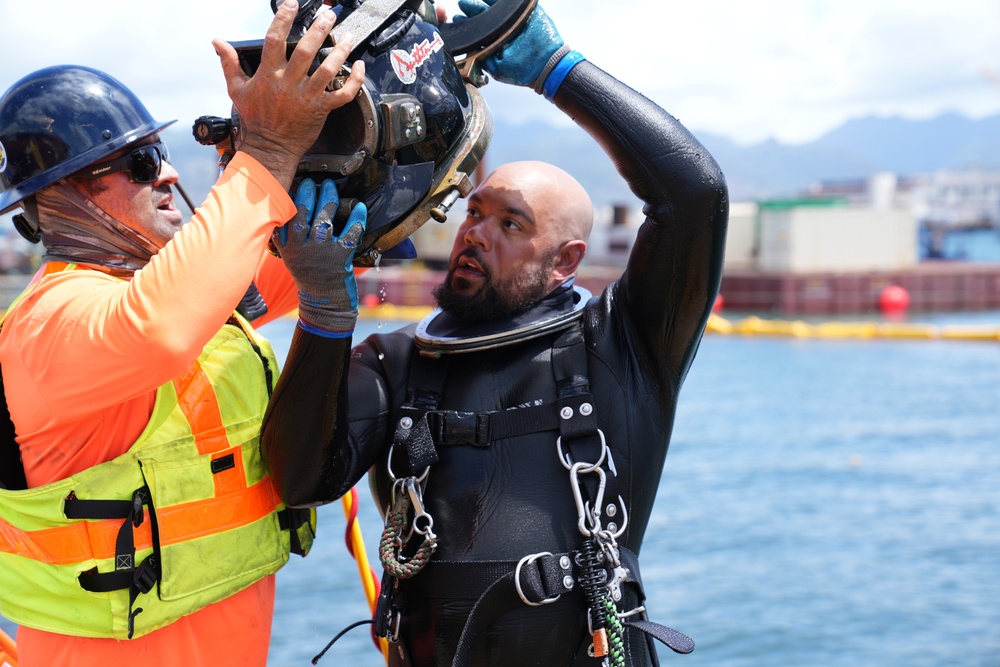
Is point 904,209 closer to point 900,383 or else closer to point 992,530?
point 900,383

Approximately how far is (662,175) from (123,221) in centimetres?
127

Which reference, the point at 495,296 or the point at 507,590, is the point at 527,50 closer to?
the point at 495,296

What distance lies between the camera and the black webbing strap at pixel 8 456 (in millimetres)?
2297

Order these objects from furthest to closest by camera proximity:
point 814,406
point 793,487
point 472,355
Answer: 1. point 814,406
2. point 793,487
3. point 472,355

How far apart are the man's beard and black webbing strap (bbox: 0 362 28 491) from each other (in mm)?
1036

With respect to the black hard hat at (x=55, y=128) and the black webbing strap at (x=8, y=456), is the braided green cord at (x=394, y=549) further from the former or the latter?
the black hard hat at (x=55, y=128)

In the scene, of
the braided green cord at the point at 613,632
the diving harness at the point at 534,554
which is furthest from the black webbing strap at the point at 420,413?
the braided green cord at the point at 613,632

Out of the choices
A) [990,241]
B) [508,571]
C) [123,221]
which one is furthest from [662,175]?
[990,241]

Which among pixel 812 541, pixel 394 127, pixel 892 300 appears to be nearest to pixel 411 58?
pixel 394 127

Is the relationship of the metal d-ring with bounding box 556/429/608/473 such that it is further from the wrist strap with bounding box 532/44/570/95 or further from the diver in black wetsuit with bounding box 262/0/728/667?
the wrist strap with bounding box 532/44/570/95

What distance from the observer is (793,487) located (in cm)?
1247

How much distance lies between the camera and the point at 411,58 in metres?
2.24

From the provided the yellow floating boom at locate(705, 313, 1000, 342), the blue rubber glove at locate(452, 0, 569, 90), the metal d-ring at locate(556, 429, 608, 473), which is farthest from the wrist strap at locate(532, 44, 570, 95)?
the yellow floating boom at locate(705, 313, 1000, 342)

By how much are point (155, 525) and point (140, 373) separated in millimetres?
479
